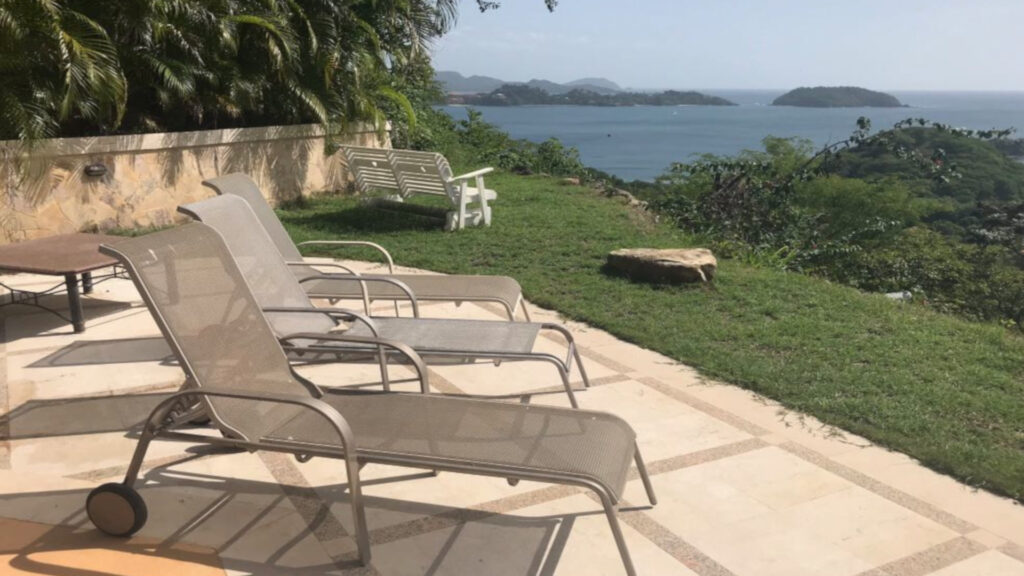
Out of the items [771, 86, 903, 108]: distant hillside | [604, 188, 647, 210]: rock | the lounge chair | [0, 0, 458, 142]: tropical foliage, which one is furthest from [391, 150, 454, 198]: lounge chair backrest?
[771, 86, 903, 108]: distant hillside

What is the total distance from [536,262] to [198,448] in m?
4.69

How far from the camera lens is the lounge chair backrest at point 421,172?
32.3ft

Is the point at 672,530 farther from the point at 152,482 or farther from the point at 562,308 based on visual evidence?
the point at 562,308

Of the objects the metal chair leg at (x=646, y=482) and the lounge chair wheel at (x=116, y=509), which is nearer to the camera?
the lounge chair wheel at (x=116, y=509)

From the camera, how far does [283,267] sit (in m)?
4.73

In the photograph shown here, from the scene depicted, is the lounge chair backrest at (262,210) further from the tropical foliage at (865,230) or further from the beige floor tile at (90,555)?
the tropical foliage at (865,230)

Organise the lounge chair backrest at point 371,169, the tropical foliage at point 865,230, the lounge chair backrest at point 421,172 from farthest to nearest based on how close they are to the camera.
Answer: the tropical foliage at point 865,230 → the lounge chair backrest at point 371,169 → the lounge chair backrest at point 421,172

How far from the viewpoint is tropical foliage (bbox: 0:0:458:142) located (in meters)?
8.41

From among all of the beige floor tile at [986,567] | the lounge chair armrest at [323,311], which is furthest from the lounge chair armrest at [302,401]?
the beige floor tile at [986,567]

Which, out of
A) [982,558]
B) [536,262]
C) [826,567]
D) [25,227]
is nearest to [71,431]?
[826,567]

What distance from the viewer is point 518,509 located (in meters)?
3.47

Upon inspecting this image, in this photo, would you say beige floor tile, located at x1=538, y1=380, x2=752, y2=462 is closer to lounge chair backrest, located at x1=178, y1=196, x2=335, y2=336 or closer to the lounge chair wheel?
lounge chair backrest, located at x1=178, y1=196, x2=335, y2=336

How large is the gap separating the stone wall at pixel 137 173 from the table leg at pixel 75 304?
3.45 metres

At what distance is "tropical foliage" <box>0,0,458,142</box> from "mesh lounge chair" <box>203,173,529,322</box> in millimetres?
3970
